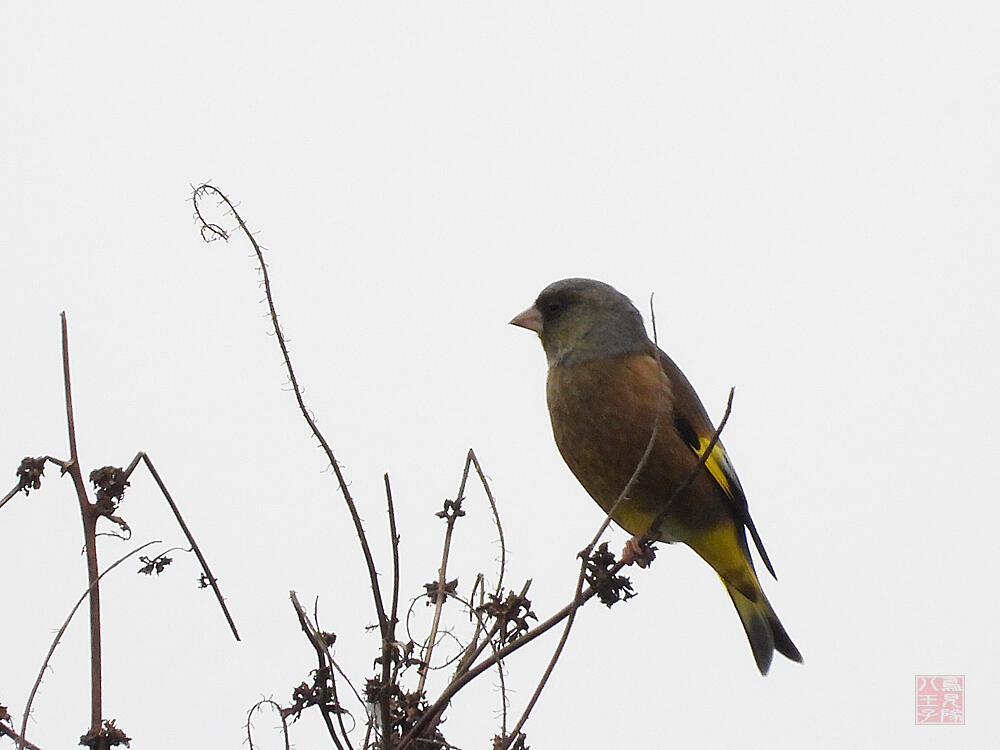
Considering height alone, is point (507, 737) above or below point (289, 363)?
below

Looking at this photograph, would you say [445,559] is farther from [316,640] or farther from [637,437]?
[637,437]

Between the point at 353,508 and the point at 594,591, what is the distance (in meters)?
0.61

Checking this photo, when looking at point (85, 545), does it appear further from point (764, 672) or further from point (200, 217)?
point (764, 672)

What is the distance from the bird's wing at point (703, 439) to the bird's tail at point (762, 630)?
0.33 metres

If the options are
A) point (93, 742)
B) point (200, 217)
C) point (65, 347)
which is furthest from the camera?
point (200, 217)

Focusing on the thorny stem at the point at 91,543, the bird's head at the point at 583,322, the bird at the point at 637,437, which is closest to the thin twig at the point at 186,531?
the thorny stem at the point at 91,543

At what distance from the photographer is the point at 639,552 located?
Result: 3.49 m

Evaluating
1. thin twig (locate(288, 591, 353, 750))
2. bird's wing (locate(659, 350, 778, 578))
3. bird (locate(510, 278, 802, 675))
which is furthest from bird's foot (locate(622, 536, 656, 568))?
thin twig (locate(288, 591, 353, 750))

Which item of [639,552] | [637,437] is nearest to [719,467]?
[637,437]

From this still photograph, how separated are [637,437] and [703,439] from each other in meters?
0.58

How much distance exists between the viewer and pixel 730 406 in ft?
6.78

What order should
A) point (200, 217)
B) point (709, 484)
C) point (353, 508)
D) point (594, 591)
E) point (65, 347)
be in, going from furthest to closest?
point (709, 484), point (594, 591), point (200, 217), point (353, 508), point (65, 347)

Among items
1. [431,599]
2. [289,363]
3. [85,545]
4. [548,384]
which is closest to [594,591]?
[431,599]

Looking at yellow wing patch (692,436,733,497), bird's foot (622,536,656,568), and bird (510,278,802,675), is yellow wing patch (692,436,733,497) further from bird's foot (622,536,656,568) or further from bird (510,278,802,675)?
bird's foot (622,536,656,568)
